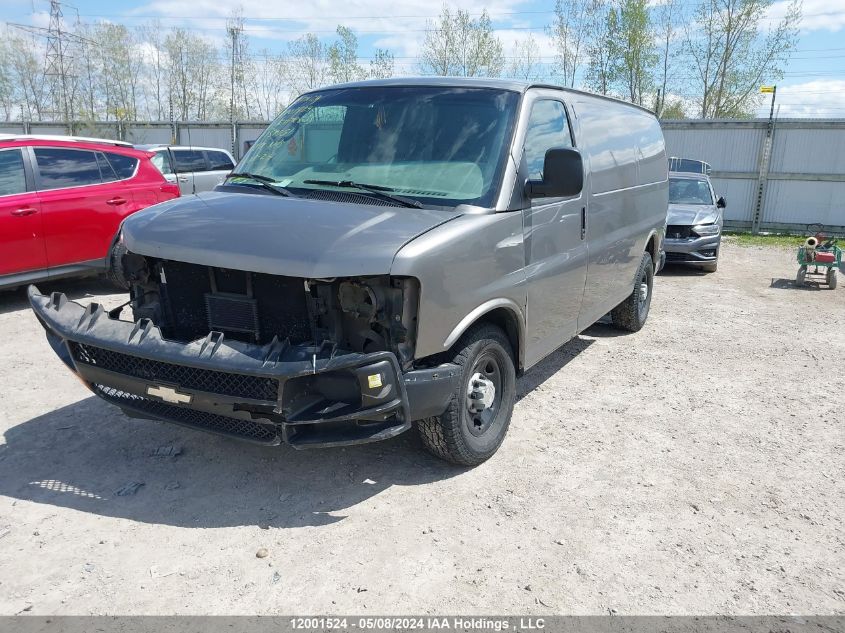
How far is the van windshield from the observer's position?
389cm

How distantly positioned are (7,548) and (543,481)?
286 centimetres

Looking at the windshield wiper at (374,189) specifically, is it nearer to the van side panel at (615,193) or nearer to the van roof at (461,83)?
the van roof at (461,83)

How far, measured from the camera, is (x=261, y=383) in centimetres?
312

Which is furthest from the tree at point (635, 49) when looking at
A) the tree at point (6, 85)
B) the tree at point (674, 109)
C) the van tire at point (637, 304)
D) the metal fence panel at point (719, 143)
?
the tree at point (6, 85)

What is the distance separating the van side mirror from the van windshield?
0.90 ft

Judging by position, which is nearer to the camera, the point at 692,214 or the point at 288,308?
the point at 288,308

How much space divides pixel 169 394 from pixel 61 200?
5383mm

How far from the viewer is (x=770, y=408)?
521 centimetres

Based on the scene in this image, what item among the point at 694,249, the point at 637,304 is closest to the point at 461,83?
the point at 637,304

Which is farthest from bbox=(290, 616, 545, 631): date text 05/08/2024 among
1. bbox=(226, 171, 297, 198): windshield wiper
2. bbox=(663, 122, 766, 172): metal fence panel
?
bbox=(663, 122, 766, 172): metal fence panel

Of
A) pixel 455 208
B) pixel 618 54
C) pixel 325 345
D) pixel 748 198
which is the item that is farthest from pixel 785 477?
pixel 618 54

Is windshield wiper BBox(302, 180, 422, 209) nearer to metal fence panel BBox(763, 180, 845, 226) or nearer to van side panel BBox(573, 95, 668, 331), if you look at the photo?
van side panel BBox(573, 95, 668, 331)

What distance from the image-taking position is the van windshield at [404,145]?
3887 mm

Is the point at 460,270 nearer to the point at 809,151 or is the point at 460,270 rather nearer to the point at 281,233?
the point at 281,233
